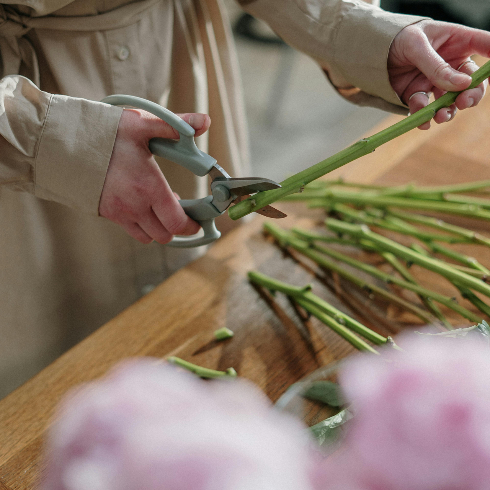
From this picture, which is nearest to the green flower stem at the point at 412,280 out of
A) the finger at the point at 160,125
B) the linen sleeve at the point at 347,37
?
the linen sleeve at the point at 347,37

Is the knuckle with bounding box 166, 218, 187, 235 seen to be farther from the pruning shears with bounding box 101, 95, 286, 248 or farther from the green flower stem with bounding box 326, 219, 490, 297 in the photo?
the green flower stem with bounding box 326, 219, 490, 297

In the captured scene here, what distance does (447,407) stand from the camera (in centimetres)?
12

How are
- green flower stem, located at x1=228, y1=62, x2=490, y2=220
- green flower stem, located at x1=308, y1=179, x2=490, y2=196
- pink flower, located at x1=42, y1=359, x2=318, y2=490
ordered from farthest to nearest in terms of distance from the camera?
1. green flower stem, located at x1=308, y1=179, x2=490, y2=196
2. green flower stem, located at x1=228, y1=62, x2=490, y2=220
3. pink flower, located at x1=42, y1=359, x2=318, y2=490

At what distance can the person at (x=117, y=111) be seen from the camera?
1.22 ft

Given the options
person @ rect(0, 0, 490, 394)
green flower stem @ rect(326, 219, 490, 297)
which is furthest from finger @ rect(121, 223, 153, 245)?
green flower stem @ rect(326, 219, 490, 297)

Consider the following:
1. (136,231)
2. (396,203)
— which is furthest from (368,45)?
(136,231)

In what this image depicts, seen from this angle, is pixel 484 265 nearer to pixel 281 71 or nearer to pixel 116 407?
pixel 116 407

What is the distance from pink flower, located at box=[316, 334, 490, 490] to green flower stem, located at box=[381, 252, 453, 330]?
303mm

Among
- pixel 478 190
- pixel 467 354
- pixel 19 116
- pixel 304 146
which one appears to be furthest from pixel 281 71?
pixel 467 354

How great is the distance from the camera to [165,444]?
11 centimetres

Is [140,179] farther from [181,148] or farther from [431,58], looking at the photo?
[431,58]

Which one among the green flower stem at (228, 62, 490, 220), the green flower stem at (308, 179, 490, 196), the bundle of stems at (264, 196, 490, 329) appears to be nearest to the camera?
the green flower stem at (228, 62, 490, 220)

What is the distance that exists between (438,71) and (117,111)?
9.9 inches

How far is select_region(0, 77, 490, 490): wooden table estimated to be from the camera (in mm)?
379
